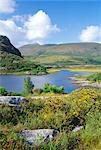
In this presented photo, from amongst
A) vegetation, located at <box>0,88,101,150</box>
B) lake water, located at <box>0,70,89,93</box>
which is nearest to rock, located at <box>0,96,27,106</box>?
vegetation, located at <box>0,88,101,150</box>

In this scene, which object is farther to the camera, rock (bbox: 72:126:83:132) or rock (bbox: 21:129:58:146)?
rock (bbox: 72:126:83:132)

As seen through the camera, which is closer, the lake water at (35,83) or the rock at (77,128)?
the rock at (77,128)

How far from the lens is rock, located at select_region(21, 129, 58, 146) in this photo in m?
6.52

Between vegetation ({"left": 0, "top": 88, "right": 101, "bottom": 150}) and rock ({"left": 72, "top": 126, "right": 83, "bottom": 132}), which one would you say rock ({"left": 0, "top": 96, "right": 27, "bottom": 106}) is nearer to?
vegetation ({"left": 0, "top": 88, "right": 101, "bottom": 150})

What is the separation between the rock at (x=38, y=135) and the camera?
21.4 feet

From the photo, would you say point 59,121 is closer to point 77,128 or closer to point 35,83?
point 77,128

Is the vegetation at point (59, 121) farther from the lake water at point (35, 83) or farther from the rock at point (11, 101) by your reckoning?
the lake water at point (35, 83)

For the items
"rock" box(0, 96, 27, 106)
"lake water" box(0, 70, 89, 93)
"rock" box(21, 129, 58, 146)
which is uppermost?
"rock" box(0, 96, 27, 106)

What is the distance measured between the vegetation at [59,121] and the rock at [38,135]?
124 millimetres

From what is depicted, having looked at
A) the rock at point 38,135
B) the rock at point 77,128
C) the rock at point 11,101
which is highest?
the rock at point 11,101

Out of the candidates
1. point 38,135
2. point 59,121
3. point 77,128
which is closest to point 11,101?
point 59,121

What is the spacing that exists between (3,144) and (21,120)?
2160mm

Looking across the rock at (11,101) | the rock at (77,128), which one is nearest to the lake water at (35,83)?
the rock at (11,101)

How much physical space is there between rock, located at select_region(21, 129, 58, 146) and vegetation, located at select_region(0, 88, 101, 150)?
0.12 meters
